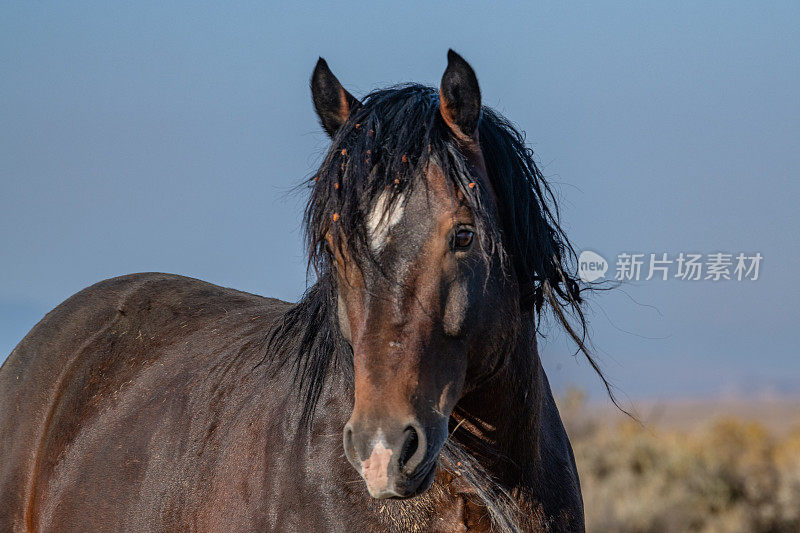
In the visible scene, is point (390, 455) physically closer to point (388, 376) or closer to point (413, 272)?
point (388, 376)

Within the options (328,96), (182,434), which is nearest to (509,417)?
(328,96)

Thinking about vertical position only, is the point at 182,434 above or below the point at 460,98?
below

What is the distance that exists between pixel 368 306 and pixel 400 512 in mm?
670

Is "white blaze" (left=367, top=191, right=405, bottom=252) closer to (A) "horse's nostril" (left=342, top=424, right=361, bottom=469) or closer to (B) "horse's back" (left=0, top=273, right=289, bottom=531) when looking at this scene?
(A) "horse's nostril" (left=342, top=424, right=361, bottom=469)

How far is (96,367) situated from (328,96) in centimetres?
213

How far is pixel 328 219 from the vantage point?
2.34 m

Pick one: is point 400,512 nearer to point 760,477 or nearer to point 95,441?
point 95,441

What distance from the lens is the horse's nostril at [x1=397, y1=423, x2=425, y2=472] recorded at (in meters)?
2.00

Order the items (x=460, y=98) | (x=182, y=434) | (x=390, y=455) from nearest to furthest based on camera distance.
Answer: (x=390, y=455)
(x=460, y=98)
(x=182, y=434)

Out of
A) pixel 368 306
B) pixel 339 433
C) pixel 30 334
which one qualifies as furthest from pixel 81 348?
pixel 368 306

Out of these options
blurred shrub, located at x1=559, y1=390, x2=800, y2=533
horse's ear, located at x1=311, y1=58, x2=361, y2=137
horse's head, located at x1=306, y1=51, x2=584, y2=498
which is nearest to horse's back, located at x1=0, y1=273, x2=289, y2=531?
horse's ear, located at x1=311, y1=58, x2=361, y2=137

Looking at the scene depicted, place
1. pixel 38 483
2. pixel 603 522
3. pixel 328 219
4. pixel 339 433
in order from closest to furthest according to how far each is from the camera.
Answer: pixel 328 219 → pixel 339 433 → pixel 38 483 → pixel 603 522

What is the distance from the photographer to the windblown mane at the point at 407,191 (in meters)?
2.28

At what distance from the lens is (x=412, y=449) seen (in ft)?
6.70
